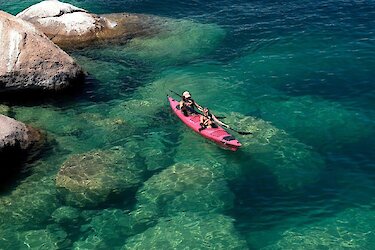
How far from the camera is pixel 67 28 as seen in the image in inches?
1547

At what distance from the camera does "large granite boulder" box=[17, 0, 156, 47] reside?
128 ft

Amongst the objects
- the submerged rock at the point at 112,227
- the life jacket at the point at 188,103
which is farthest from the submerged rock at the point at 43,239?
the life jacket at the point at 188,103

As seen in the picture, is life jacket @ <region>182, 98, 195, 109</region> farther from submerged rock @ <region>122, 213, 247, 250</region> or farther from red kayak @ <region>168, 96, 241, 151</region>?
submerged rock @ <region>122, 213, 247, 250</region>

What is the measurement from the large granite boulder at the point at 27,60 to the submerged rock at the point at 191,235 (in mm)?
14021

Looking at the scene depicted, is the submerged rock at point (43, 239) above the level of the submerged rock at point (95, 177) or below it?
below

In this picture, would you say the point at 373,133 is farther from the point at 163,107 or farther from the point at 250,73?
the point at 163,107

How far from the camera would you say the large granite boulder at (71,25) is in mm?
39125

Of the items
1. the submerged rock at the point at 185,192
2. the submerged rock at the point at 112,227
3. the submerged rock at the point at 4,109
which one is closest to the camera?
the submerged rock at the point at 112,227

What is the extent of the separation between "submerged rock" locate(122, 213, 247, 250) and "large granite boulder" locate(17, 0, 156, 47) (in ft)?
74.0

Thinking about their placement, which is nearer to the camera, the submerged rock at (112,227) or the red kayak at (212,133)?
the submerged rock at (112,227)

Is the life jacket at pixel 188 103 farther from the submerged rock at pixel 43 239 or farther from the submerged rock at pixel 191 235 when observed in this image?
the submerged rock at pixel 43 239

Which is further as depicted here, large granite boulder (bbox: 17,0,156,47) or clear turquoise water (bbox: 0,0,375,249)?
large granite boulder (bbox: 17,0,156,47)

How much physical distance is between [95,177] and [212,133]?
6.92 metres

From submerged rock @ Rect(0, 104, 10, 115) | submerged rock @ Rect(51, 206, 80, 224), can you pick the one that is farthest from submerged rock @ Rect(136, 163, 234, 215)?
submerged rock @ Rect(0, 104, 10, 115)
